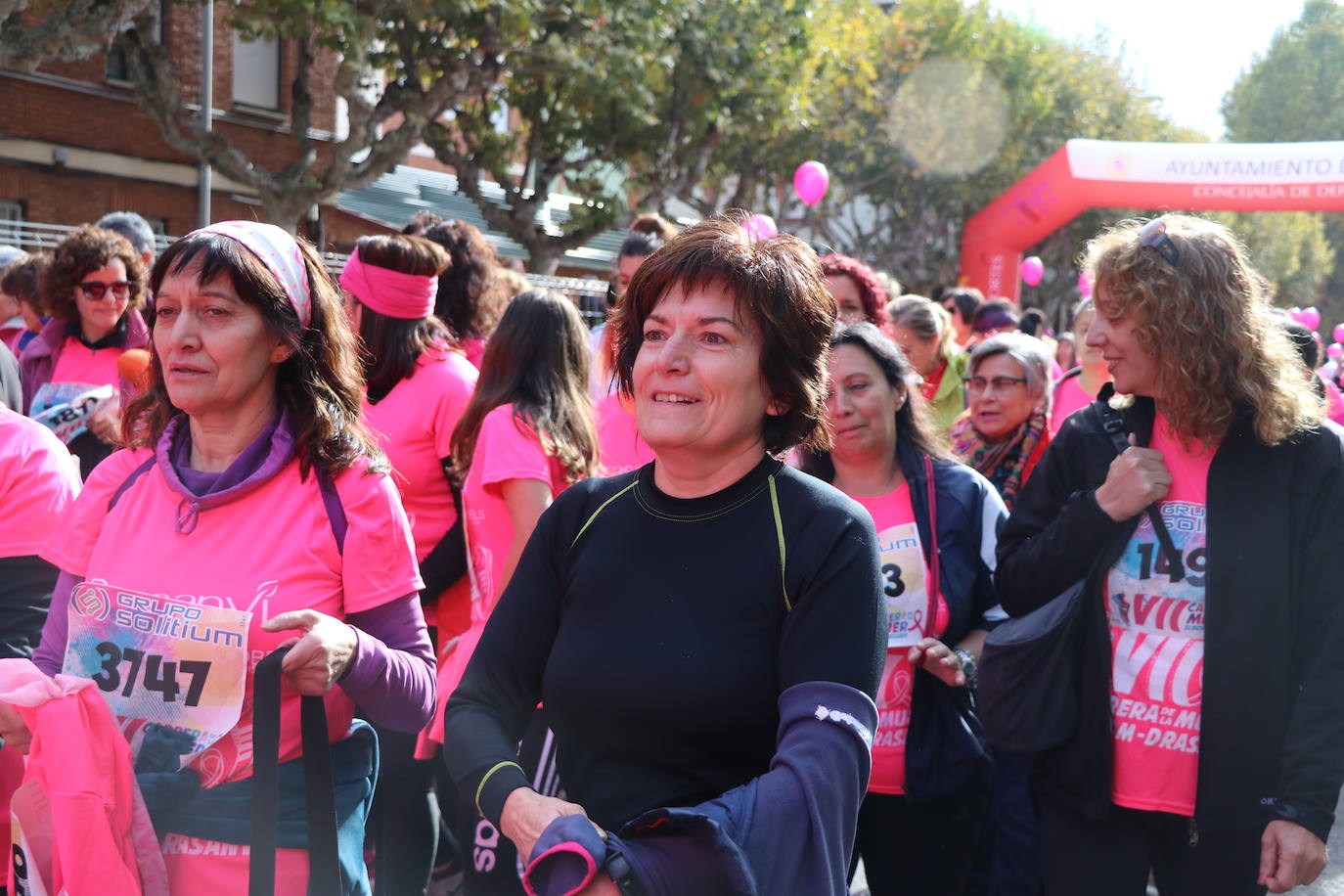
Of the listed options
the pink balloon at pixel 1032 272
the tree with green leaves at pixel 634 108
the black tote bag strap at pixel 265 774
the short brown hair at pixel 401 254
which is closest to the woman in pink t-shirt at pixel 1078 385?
the short brown hair at pixel 401 254

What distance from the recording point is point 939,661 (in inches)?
128

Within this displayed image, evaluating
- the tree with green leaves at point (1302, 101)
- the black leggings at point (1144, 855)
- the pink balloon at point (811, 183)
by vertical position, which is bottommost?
the black leggings at point (1144, 855)

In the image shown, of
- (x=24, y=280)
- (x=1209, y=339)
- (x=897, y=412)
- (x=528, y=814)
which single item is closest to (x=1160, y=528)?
(x=1209, y=339)

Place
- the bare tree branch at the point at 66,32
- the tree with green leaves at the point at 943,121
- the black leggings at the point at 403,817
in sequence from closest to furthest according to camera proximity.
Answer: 1. the black leggings at the point at 403,817
2. the bare tree branch at the point at 66,32
3. the tree with green leaves at the point at 943,121

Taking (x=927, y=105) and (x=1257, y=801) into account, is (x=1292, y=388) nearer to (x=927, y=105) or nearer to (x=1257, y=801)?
(x=1257, y=801)

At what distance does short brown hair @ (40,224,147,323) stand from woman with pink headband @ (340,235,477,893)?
1.68m

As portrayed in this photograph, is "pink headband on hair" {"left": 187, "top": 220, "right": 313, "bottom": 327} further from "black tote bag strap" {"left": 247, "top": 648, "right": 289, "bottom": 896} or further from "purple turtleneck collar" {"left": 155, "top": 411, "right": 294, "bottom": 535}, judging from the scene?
"black tote bag strap" {"left": 247, "top": 648, "right": 289, "bottom": 896}

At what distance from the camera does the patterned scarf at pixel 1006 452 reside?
4988 mm

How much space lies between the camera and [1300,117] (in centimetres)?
4628

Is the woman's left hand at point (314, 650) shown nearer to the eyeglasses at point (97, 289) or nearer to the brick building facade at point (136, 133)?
the eyeglasses at point (97, 289)

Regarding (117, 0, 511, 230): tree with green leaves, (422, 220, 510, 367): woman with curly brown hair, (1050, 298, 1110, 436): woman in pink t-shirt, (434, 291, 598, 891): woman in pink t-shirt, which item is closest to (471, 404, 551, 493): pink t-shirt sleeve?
(434, 291, 598, 891): woman in pink t-shirt

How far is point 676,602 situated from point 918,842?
176cm

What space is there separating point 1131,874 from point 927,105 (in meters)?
27.4

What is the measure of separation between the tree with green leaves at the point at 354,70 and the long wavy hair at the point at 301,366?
1160 cm
